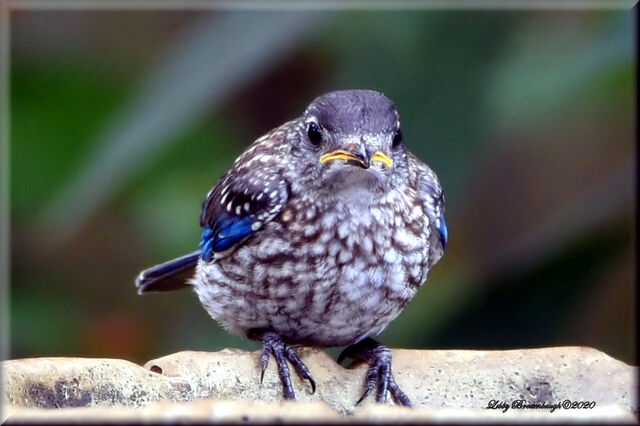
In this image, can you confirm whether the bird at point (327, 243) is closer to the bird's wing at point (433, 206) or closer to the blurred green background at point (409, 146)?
the bird's wing at point (433, 206)

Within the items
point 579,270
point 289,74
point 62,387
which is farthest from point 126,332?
point 62,387

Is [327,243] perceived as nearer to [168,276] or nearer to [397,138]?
[397,138]

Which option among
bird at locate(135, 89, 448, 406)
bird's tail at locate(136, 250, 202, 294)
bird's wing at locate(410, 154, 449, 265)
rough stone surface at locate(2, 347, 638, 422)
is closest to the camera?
rough stone surface at locate(2, 347, 638, 422)

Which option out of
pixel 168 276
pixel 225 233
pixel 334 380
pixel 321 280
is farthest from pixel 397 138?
pixel 168 276

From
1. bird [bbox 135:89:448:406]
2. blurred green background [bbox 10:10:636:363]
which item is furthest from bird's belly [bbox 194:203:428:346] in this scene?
blurred green background [bbox 10:10:636:363]

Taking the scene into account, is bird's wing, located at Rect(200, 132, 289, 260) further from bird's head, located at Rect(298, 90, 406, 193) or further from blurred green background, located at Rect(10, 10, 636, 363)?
blurred green background, located at Rect(10, 10, 636, 363)

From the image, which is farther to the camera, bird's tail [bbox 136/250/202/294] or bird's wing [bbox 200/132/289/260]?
bird's tail [bbox 136/250/202/294]

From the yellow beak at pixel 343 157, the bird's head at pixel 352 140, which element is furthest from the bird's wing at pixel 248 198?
the yellow beak at pixel 343 157
